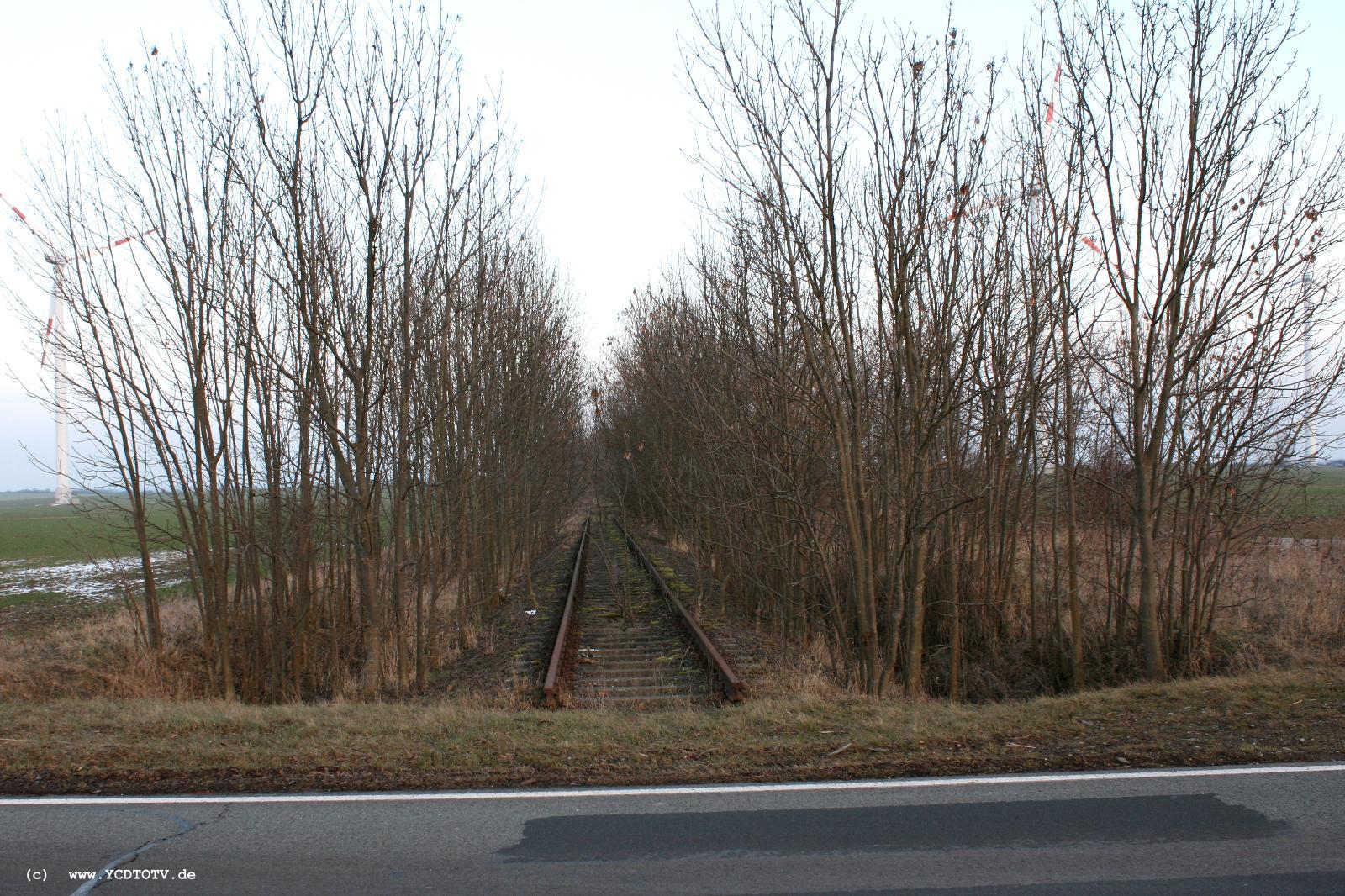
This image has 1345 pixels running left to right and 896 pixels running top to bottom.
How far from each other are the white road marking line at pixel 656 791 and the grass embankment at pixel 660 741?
17 centimetres

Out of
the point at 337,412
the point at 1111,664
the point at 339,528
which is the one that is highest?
the point at 337,412

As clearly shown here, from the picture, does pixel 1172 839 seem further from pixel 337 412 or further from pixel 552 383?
pixel 552 383

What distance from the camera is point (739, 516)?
17.4m

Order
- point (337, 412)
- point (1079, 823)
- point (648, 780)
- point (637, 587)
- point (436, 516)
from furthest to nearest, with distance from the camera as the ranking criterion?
point (637, 587) < point (436, 516) < point (337, 412) < point (648, 780) < point (1079, 823)

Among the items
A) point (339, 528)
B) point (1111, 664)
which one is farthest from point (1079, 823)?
point (339, 528)

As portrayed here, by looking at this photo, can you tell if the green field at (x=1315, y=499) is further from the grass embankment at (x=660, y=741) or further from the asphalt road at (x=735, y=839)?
the asphalt road at (x=735, y=839)

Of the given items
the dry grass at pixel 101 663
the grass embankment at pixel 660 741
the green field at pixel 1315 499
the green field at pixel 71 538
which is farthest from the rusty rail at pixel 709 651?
the green field at pixel 1315 499

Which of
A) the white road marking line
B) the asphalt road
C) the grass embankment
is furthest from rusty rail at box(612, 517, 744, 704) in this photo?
the asphalt road

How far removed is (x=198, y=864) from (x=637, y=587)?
59.5 ft

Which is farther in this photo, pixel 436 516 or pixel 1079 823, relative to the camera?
pixel 436 516

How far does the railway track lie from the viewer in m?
10.8

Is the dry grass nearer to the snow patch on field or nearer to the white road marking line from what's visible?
the snow patch on field

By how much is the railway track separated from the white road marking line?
4.24 meters

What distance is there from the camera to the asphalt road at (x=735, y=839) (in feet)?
14.1
